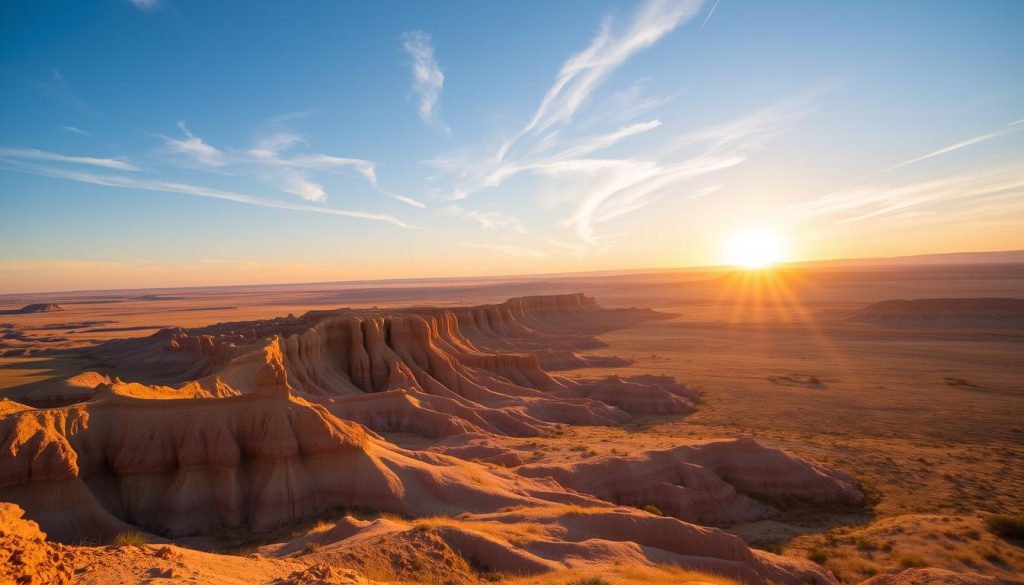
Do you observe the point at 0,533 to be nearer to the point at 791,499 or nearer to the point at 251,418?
the point at 251,418

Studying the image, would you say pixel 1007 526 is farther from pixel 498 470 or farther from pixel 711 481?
pixel 498 470

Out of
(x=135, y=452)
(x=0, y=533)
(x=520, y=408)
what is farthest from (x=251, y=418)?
(x=520, y=408)

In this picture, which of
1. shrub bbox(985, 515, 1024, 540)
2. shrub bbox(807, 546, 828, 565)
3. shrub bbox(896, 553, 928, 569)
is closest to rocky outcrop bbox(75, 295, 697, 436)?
shrub bbox(807, 546, 828, 565)

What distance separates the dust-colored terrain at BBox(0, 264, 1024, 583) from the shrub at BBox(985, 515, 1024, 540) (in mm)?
410

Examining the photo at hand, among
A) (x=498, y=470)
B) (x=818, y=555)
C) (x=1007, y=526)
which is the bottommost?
(x=818, y=555)

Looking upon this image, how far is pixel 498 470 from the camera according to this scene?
87.6ft

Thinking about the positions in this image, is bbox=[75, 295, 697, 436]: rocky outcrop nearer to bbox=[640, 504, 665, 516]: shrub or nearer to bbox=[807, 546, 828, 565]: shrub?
bbox=[640, 504, 665, 516]: shrub

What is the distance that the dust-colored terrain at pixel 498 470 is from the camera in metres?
15.9

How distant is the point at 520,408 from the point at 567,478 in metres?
17.0

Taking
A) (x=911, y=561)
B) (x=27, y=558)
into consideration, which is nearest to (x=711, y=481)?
(x=911, y=561)

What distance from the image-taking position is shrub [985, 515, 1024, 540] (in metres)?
21.6

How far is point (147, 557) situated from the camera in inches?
439

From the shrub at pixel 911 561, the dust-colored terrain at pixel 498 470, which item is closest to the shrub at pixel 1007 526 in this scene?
the dust-colored terrain at pixel 498 470

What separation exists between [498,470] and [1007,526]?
22.9m
